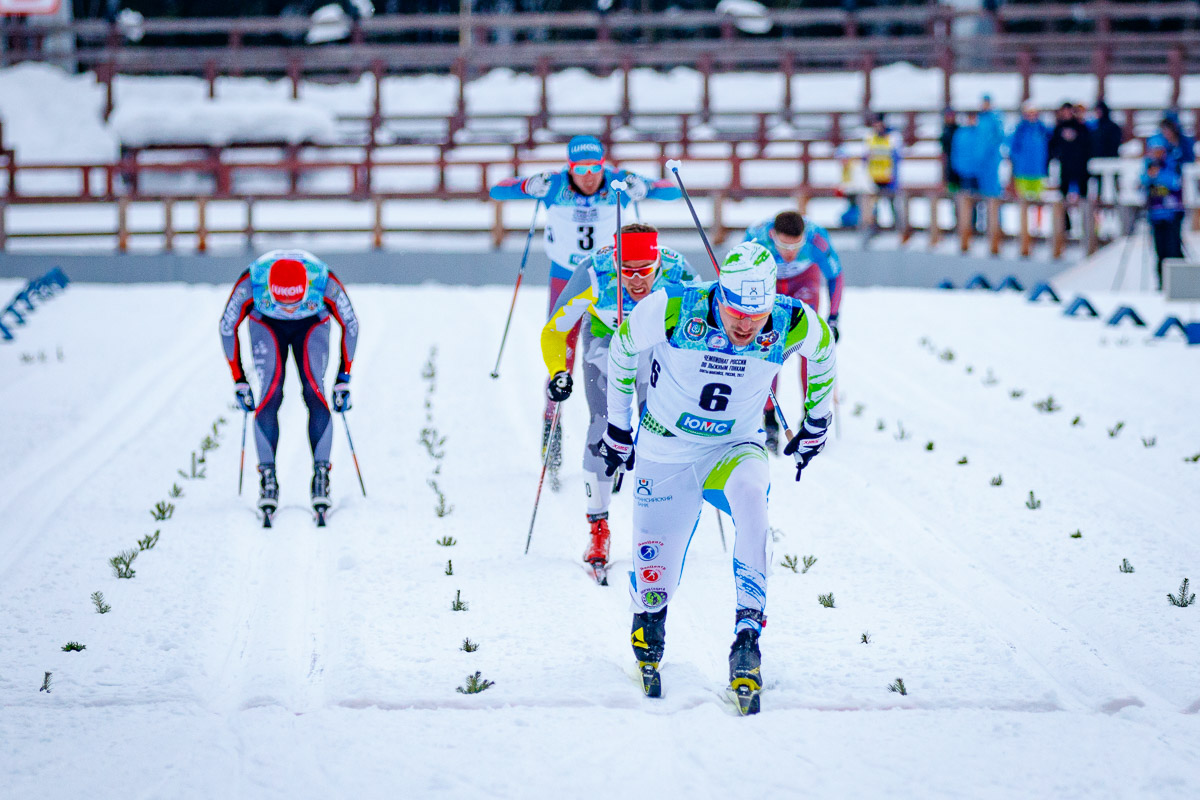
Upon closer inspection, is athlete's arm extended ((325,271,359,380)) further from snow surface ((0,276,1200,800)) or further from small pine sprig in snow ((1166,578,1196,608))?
small pine sprig in snow ((1166,578,1196,608))

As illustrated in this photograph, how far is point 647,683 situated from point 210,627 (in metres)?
2.28

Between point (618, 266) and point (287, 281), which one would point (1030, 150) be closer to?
point (287, 281)

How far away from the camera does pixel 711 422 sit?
18.5 feet

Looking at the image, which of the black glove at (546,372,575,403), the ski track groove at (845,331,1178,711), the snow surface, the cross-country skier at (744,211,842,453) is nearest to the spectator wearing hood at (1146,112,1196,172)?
the snow surface

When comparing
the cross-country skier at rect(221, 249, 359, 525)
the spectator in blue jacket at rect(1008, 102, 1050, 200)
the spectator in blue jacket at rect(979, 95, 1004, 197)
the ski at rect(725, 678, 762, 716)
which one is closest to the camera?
the ski at rect(725, 678, 762, 716)

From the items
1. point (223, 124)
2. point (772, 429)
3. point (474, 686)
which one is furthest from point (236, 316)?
point (223, 124)

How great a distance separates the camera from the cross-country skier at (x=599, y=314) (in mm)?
7137

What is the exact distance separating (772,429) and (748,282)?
193 inches

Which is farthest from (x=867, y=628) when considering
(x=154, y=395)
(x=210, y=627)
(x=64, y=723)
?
(x=154, y=395)

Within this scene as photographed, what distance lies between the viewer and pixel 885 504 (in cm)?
884

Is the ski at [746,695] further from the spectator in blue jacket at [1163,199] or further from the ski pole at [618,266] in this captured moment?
the spectator in blue jacket at [1163,199]

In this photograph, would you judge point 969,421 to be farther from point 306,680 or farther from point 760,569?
point 306,680

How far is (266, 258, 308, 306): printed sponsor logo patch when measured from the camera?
7.98m

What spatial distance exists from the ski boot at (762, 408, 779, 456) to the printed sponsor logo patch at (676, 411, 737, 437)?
4.27 meters
